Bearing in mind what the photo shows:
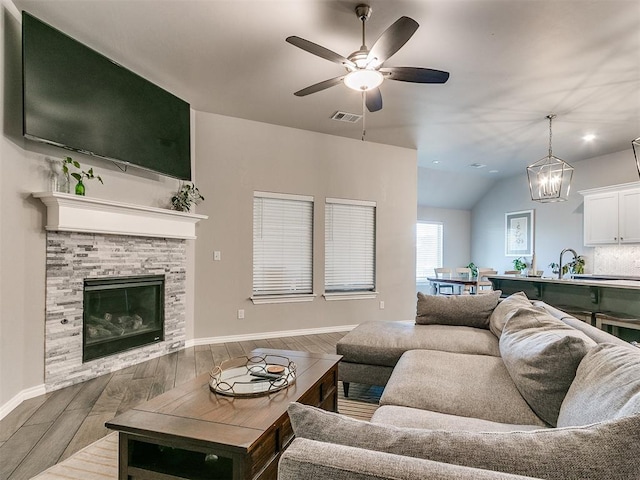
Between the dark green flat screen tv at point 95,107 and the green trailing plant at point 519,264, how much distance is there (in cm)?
694

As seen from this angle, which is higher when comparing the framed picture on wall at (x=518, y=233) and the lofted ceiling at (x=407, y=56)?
the lofted ceiling at (x=407, y=56)

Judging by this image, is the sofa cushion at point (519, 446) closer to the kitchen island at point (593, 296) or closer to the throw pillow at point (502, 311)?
the throw pillow at point (502, 311)

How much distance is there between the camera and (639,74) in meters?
3.66

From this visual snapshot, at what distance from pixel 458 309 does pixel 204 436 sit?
2570 millimetres

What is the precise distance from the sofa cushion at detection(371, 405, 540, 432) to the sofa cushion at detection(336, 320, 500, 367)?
118cm

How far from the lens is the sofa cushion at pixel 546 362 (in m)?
1.52

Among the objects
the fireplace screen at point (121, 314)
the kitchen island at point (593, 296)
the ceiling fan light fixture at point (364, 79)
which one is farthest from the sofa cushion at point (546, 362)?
the fireplace screen at point (121, 314)

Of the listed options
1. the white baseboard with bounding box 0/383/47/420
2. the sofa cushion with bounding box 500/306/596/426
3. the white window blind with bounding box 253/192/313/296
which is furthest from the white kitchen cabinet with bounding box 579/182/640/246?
the white baseboard with bounding box 0/383/47/420

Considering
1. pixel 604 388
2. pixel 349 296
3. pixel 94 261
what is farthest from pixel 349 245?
pixel 604 388

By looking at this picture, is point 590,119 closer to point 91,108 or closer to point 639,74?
point 639,74

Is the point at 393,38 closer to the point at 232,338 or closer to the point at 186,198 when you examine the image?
the point at 186,198

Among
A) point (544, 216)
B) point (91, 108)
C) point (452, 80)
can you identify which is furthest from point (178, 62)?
point (544, 216)

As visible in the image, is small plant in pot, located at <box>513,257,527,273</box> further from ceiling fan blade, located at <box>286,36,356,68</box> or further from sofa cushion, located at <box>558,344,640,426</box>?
sofa cushion, located at <box>558,344,640,426</box>

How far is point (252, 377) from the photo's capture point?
6.71 ft
